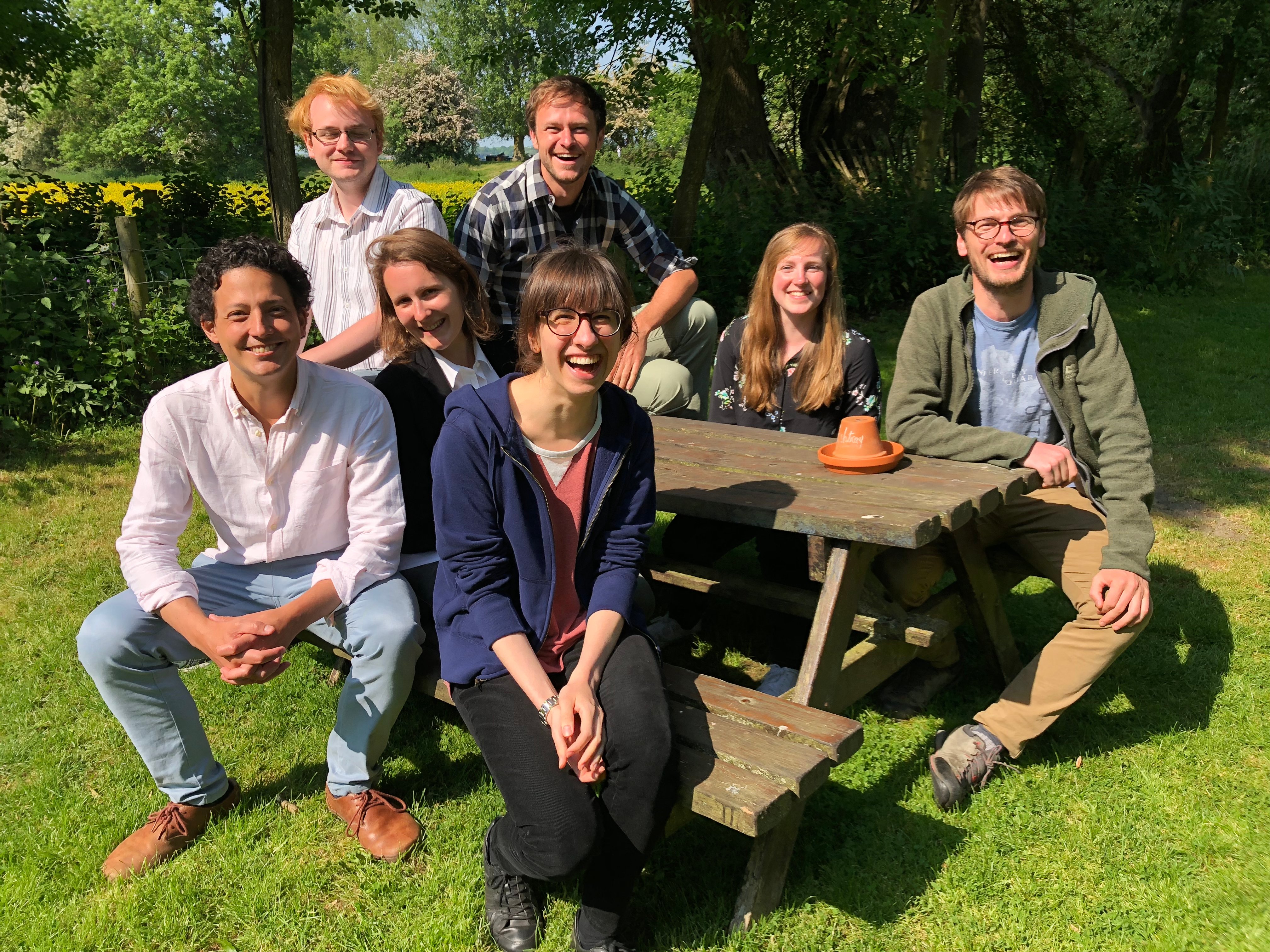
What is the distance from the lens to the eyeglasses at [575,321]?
2.25 metres

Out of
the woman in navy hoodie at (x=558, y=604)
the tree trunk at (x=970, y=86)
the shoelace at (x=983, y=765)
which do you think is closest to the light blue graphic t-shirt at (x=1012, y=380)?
the shoelace at (x=983, y=765)

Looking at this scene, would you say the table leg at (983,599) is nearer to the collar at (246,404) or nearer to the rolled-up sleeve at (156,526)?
the collar at (246,404)

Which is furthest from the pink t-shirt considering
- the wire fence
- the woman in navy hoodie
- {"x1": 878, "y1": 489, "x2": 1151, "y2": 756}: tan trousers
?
the wire fence

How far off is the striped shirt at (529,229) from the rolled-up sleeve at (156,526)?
5.47ft

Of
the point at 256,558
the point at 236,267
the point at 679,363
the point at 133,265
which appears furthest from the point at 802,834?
the point at 133,265

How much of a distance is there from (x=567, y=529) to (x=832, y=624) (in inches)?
32.3

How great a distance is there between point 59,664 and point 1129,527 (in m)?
3.87

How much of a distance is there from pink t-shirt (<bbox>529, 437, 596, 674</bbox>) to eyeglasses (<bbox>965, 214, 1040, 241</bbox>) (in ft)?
5.20

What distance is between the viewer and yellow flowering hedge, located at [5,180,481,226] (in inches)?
306

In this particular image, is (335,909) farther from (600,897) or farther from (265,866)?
(600,897)

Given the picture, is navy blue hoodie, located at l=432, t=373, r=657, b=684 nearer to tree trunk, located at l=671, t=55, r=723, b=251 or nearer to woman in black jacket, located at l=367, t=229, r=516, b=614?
woman in black jacket, located at l=367, t=229, r=516, b=614

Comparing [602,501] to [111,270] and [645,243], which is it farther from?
[111,270]

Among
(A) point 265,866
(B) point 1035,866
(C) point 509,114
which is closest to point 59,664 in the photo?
(A) point 265,866

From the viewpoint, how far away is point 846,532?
2.51 meters
